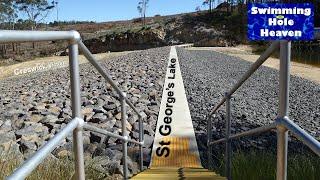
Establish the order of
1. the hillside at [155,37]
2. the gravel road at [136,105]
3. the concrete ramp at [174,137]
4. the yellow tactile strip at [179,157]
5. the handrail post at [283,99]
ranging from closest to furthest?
the handrail post at [283,99]
the gravel road at [136,105]
the yellow tactile strip at [179,157]
the concrete ramp at [174,137]
the hillside at [155,37]

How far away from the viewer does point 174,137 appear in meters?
8.93

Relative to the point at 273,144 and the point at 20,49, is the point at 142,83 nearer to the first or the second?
the point at 273,144

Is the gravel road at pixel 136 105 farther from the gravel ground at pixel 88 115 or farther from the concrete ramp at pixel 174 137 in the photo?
the concrete ramp at pixel 174 137

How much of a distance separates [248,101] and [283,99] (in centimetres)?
1086

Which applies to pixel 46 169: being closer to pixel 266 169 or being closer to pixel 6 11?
pixel 266 169

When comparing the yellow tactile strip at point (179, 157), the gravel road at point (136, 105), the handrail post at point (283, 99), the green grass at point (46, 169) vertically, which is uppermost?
the handrail post at point (283, 99)

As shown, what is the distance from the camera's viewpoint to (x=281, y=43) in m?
2.21

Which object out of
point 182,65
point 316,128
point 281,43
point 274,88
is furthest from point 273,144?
point 182,65

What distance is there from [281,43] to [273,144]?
6.47m

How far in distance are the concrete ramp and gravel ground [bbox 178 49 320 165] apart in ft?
0.67

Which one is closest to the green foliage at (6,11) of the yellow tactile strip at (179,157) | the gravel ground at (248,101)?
the gravel ground at (248,101)

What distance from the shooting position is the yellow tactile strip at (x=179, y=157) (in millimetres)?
7359

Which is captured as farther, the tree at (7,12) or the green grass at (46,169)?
the tree at (7,12)

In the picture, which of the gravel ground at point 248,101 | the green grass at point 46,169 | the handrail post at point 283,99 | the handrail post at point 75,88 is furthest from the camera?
the gravel ground at point 248,101
